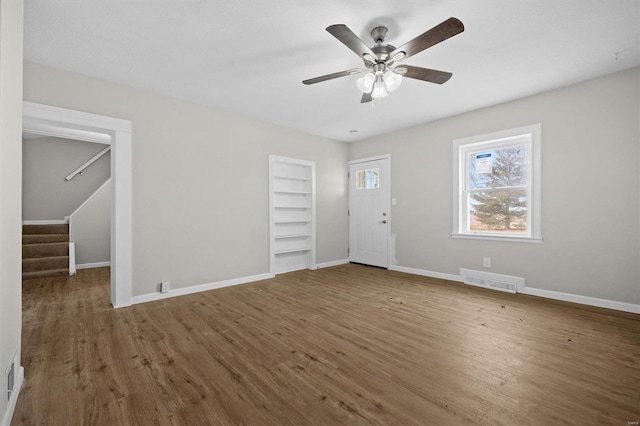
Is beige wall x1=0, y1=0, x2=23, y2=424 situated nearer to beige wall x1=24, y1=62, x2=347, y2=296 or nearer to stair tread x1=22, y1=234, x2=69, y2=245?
beige wall x1=24, y1=62, x2=347, y2=296

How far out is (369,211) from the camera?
567 centimetres

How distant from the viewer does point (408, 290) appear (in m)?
3.89

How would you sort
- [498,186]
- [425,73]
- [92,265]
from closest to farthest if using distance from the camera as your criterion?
[425,73] → [498,186] → [92,265]

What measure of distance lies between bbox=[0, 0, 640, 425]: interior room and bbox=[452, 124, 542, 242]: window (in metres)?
0.04

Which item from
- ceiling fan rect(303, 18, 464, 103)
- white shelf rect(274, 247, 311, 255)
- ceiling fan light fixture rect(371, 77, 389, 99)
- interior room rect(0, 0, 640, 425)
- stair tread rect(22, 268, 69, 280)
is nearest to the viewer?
interior room rect(0, 0, 640, 425)

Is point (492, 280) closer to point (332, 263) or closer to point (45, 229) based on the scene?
point (332, 263)

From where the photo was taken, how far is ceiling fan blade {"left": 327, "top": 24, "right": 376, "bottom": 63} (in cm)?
180

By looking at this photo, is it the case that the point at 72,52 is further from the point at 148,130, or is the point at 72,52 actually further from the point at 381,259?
the point at 381,259

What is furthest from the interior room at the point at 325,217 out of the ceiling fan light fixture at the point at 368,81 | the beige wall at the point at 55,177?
the beige wall at the point at 55,177

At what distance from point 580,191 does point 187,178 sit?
4.96 metres

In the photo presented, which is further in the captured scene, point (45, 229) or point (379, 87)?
point (45, 229)

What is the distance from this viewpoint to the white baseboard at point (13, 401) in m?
1.39

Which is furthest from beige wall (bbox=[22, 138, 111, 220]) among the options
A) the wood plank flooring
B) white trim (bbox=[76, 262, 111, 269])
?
the wood plank flooring

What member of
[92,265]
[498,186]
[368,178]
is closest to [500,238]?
[498,186]
